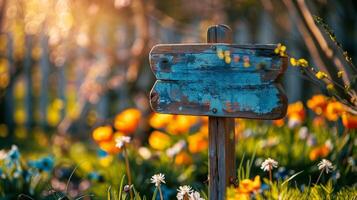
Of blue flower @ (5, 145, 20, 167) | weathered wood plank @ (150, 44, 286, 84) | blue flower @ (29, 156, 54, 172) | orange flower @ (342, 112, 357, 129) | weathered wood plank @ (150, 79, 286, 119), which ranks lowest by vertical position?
blue flower @ (29, 156, 54, 172)

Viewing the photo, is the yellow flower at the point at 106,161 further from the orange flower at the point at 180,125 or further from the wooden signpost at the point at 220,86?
the wooden signpost at the point at 220,86

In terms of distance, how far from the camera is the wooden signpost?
86.0 inches

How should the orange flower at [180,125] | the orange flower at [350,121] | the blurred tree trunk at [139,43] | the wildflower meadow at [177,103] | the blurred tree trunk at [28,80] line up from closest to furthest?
the wildflower meadow at [177,103] → the orange flower at [350,121] → the orange flower at [180,125] → the blurred tree trunk at [139,43] → the blurred tree trunk at [28,80]

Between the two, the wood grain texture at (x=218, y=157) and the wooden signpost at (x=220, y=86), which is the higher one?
the wooden signpost at (x=220, y=86)

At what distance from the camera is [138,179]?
337 cm

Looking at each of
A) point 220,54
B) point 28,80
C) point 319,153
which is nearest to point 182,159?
point 319,153

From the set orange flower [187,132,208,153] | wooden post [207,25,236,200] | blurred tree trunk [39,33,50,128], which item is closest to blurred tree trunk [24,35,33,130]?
blurred tree trunk [39,33,50,128]

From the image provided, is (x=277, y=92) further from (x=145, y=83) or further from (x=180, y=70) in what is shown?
(x=145, y=83)

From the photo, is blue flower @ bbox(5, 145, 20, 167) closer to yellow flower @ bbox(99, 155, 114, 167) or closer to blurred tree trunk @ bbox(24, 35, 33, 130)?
yellow flower @ bbox(99, 155, 114, 167)

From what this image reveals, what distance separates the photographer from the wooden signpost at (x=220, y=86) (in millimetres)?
2184

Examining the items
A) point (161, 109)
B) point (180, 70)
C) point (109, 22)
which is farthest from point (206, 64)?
point (109, 22)

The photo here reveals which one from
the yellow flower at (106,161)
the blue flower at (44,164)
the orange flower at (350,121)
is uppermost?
the orange flower at (350,121)

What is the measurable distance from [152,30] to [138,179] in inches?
118

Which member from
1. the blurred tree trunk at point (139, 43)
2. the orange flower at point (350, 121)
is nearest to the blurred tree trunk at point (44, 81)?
the blurred tree trunk at point (139, 43)
